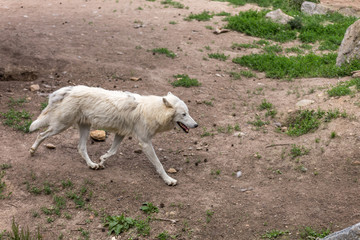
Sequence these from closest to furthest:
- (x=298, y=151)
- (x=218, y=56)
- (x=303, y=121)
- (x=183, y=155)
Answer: (x=298, y=151) → (x=183, y=155) → (x=303, y=121) → (x=218, y=56)

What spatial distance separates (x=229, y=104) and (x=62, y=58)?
4344 mm

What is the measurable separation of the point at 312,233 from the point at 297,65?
6398 mm

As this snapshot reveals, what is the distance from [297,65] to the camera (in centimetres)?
1037

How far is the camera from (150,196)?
Answer: 5.77m

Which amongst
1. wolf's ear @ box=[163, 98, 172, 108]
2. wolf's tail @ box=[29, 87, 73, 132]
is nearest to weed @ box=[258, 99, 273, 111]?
wolf's ear @ box=[163, 98, 172, 108]

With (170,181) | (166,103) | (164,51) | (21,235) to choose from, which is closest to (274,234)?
(170,181)

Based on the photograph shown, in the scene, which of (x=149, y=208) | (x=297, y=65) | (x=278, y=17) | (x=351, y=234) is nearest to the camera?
(x=351, y=234)

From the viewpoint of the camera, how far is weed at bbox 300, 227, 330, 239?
15.6 ft

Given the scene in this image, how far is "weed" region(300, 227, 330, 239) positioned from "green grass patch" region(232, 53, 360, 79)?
5.43m

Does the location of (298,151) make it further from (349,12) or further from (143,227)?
(349,12)

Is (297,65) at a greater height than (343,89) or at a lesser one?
lesser

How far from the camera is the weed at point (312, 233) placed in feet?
15.6

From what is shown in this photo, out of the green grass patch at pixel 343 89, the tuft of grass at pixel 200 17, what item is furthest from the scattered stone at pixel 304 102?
the tuft of grass at pixel 200 17

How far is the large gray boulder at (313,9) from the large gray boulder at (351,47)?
6.87 m
